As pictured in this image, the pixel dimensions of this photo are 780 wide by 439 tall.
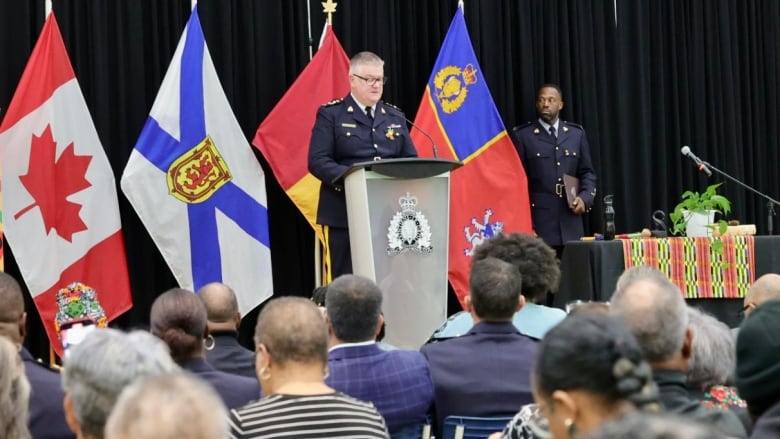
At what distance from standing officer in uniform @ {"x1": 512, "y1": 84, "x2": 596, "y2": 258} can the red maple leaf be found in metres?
3.02

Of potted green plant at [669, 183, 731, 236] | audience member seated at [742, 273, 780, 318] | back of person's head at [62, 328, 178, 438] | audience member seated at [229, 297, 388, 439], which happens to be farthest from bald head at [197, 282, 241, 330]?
potted green plant at [669, 183, 731, 236]

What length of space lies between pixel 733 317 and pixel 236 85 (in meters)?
3.33

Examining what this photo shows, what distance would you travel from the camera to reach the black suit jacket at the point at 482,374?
317cm

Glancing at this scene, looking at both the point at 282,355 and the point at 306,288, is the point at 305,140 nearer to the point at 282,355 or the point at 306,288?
the point at 306,288

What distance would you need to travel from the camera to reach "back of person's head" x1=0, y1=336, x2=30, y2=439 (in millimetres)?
2374

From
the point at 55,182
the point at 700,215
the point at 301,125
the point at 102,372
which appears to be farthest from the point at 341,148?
the point at 102,372

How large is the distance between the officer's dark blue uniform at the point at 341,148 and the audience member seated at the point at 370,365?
299cm

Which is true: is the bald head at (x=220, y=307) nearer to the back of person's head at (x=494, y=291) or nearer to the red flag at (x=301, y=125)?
the back of person's head at (x=494, y=291)

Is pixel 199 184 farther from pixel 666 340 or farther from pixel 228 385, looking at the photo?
pixel 666 340

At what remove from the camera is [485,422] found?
3096 millimetres

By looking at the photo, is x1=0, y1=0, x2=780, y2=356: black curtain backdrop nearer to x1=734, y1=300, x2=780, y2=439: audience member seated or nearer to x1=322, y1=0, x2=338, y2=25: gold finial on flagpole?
x1=322, y1=0, x2=338, y2=25: gold finial on flagpole

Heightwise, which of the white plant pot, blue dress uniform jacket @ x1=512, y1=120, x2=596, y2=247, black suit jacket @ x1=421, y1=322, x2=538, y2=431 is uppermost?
blue dress uniform jacket @ x1=512, y1=120, x2=596, y2=247

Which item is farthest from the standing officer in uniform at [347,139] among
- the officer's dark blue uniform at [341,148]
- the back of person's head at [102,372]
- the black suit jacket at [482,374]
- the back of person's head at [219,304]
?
the back of person's head at [102,372]

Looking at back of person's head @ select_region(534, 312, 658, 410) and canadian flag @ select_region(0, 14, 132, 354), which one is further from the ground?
canadian flag @ select_region(0, 14, 132, 354)
